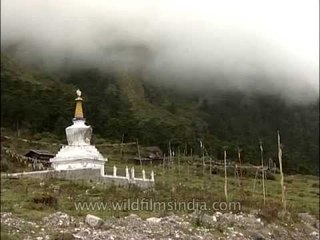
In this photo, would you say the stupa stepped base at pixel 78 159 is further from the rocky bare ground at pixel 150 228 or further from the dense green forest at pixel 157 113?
the dense green forest at pixel 157 113

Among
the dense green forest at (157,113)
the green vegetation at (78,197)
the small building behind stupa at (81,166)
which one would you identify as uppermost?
the dense green forest at (157,113)

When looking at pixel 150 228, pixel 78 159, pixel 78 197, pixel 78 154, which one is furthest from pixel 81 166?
pixel 150 228

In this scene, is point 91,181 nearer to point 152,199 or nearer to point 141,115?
point 152,199

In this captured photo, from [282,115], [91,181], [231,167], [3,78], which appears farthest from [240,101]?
[91,181]

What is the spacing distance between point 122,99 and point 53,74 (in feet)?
95.2

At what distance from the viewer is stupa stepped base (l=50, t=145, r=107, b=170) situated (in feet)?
159

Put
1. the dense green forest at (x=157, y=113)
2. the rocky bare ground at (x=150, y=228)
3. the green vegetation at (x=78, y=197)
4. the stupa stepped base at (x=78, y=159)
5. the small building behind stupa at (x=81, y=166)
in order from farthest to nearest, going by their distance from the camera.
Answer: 1. the dense green forest at (x=157, y=113)
2. the stupa stepped base at (x=78, y=159)
3. the small building behind stupa at (x=81, y=166)
4. the green vegetation at (x=78, y=197)
5. the rocky bare ground at (x=150, y=228)

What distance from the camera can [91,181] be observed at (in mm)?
42906

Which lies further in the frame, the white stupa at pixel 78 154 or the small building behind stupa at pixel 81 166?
the white stupa at pixel 78 154

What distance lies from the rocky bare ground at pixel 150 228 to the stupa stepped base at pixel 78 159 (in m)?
16.5

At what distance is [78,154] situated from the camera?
161ft

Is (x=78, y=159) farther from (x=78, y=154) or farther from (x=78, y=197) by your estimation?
(x=78, y=197)

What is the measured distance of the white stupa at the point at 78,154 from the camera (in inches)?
1913

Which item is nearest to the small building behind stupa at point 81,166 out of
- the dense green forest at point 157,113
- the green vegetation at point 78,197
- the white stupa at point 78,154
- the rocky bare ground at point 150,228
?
the white stupa at point 78,154
